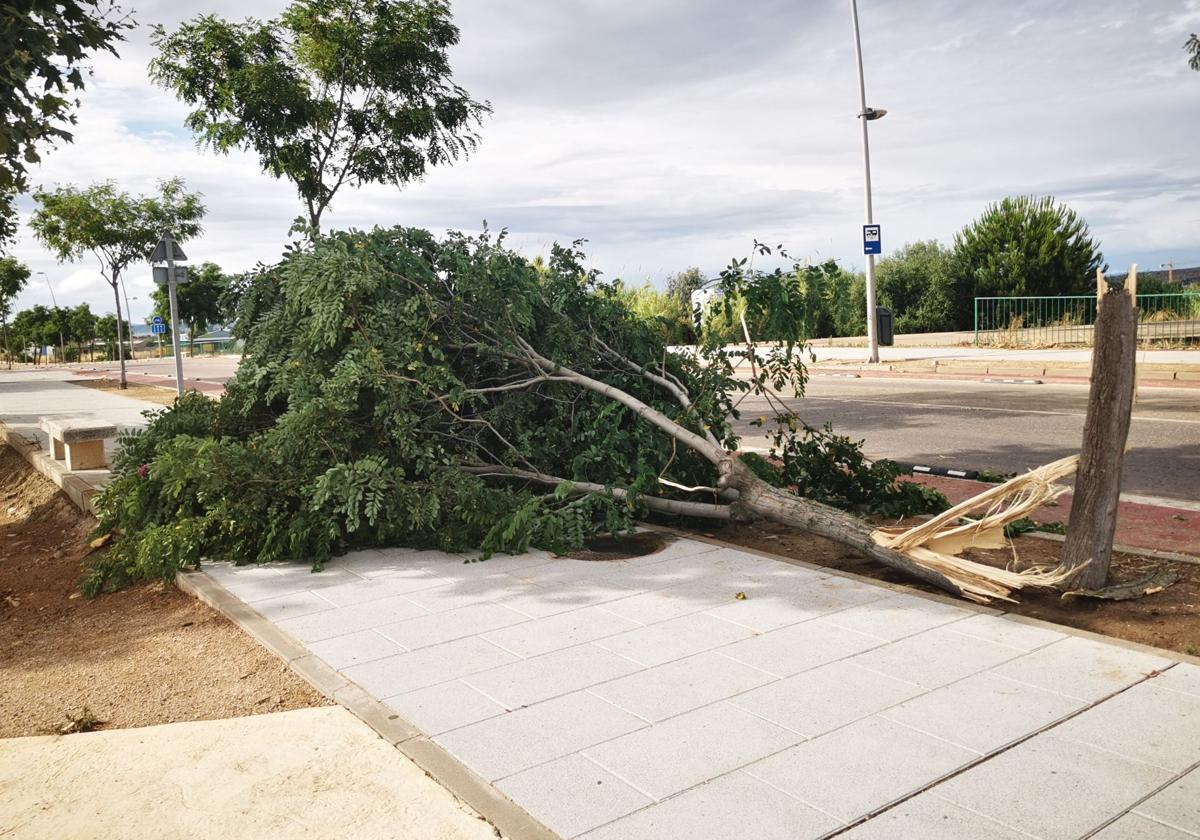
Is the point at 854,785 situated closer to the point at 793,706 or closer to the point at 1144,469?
the point at 793,706

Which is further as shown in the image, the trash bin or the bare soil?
Answer: the trash bin

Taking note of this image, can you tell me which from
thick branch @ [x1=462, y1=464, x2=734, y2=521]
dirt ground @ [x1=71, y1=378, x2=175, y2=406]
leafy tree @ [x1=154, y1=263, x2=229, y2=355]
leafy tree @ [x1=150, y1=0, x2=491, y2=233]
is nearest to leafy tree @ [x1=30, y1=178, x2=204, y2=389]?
dirt ground @ [x1=71, y1=378, x2=175, y2=406]

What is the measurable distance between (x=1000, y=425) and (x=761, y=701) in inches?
376

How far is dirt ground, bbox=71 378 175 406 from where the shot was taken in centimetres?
2298

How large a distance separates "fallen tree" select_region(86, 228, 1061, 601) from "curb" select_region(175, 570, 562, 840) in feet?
3.32

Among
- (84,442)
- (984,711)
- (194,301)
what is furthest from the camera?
(194,301)

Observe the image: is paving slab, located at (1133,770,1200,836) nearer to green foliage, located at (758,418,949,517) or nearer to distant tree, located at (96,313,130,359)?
green foliage, located at (758,418,949,517)

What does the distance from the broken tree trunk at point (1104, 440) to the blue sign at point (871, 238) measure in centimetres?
1924

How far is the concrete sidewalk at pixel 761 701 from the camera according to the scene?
3.04 meters

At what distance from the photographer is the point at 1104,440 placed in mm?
4977

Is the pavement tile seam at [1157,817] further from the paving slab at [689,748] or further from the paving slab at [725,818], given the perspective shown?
the paving slab at [689,748]

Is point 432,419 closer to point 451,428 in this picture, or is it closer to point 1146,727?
point 451,428

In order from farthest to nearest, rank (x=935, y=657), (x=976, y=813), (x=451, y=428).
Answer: (x=451, y=428) → (x=935, y=657) → (x=976, y=813)

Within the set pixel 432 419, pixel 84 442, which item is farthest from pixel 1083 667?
pixel 84 442
